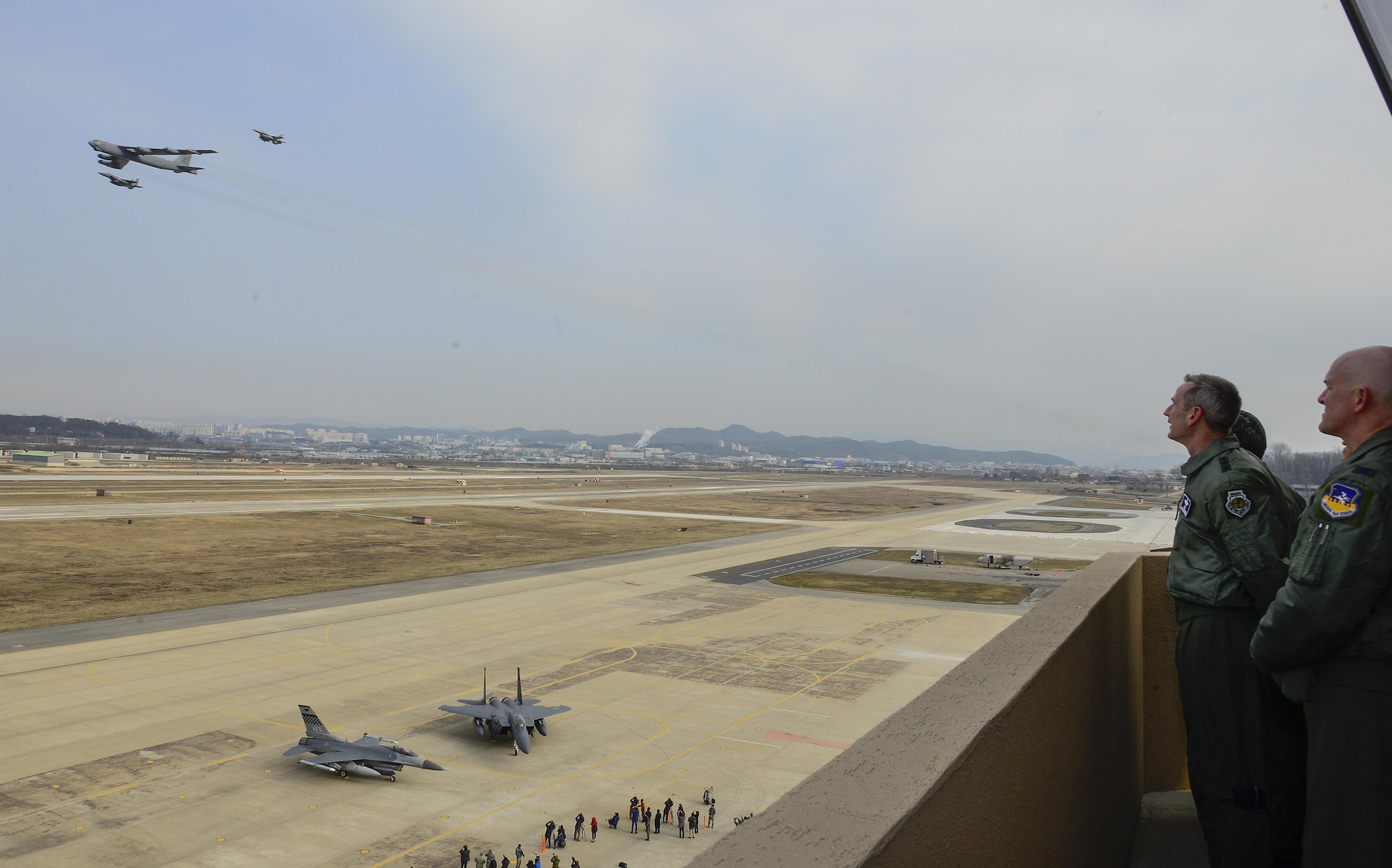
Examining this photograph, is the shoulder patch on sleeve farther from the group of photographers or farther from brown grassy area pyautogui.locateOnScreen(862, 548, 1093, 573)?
brown grassy area pyautogui.locateOnScreen(862, 548, 1093, 573)

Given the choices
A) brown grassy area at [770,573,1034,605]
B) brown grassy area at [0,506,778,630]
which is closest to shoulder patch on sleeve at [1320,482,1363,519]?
brown grassy area at [0,506,778,630]

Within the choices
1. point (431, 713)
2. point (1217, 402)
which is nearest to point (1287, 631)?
point (1217, 402)

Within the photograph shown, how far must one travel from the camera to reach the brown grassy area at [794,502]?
113m

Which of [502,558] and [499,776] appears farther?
[502,558]

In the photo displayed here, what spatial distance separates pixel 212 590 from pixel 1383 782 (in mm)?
53686

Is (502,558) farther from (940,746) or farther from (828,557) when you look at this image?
(940,746)

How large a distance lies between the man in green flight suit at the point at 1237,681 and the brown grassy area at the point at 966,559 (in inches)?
2502

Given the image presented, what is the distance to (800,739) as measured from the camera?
25938 mm

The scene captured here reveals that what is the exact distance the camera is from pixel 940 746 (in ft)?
10.4

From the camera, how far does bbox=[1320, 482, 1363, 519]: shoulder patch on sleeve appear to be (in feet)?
11.6

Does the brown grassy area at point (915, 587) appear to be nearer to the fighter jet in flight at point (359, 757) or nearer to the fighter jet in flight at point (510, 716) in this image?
the fighter jet in flight at point (510, 716)

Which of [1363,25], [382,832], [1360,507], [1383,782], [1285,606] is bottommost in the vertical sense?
[382,832]

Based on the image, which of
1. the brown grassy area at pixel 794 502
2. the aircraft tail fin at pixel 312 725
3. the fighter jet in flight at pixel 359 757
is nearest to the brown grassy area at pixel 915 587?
the fighter jet in flight at pixel 359 757

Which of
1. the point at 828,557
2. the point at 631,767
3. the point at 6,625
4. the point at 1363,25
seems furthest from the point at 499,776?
the point at 828,557
